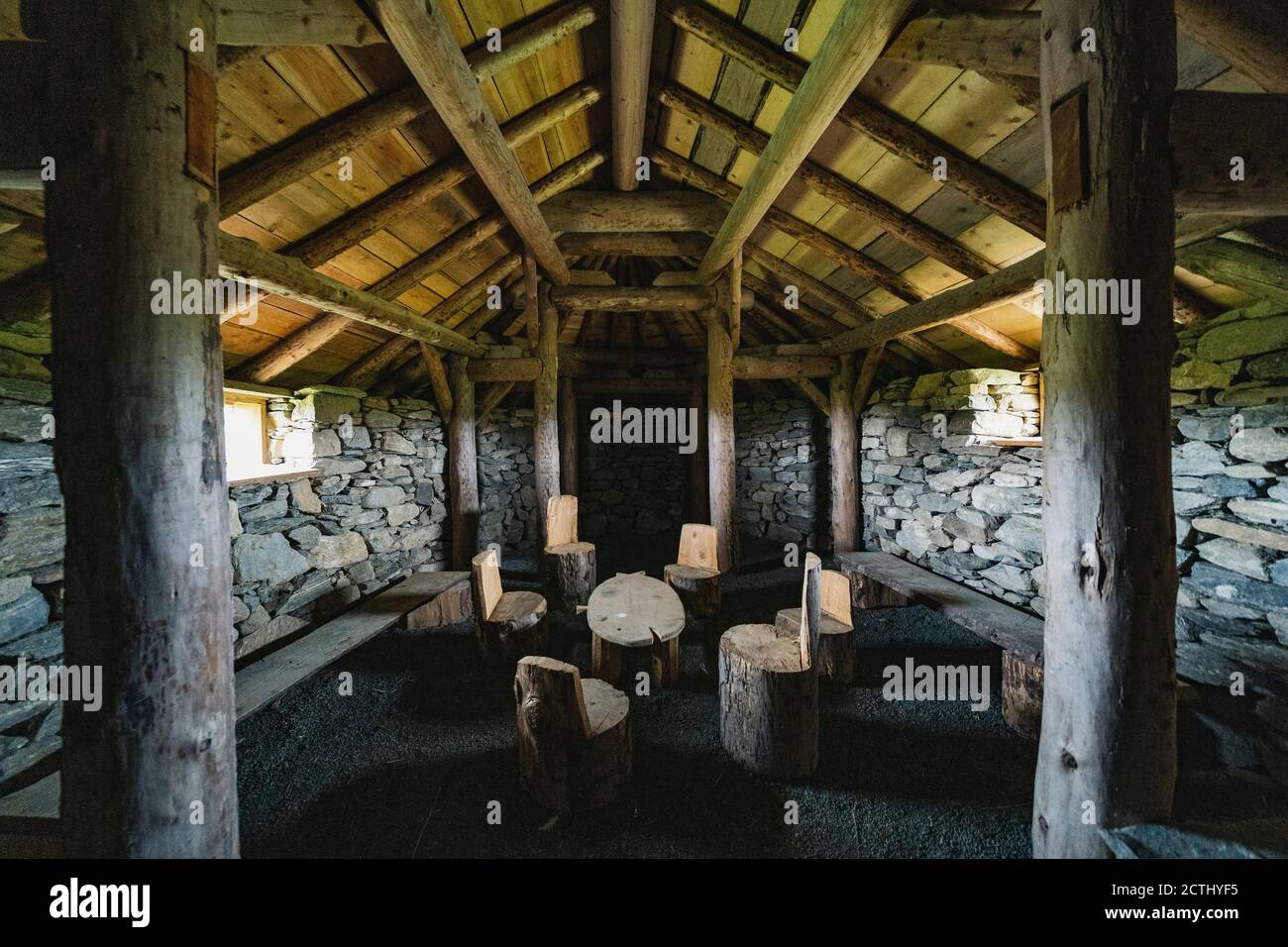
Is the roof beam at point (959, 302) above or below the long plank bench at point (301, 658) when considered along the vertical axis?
above

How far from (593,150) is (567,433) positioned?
163 inches

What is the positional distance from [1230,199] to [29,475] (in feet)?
18.1

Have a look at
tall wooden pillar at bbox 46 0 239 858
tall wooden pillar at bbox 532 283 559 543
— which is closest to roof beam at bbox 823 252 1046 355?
tall wooden pillar at bbox 532 283 559 543

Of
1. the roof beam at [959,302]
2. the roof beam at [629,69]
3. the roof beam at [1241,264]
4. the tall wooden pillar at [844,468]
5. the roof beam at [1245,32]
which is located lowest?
the tall wooden pillar at [844,468]

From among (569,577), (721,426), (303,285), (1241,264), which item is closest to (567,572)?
(569,577)

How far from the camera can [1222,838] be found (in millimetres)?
1431

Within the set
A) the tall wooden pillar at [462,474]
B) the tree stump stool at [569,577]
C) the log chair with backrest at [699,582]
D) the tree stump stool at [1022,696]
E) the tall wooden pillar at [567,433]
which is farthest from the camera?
the tall wooden pillar at [567,433]

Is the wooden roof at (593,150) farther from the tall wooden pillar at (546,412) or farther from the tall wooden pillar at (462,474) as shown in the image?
the tall wooden pillar at (462,474)

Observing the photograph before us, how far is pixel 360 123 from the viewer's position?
8.55ft

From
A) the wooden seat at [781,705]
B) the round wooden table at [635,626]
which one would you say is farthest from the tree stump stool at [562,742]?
the wooden seat at [781,705]

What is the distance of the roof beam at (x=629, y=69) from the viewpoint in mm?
2316

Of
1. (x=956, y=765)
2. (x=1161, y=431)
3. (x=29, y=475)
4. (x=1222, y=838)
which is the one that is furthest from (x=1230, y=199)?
(x=29, y=475)

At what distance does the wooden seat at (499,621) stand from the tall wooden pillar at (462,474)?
91.2 inches
